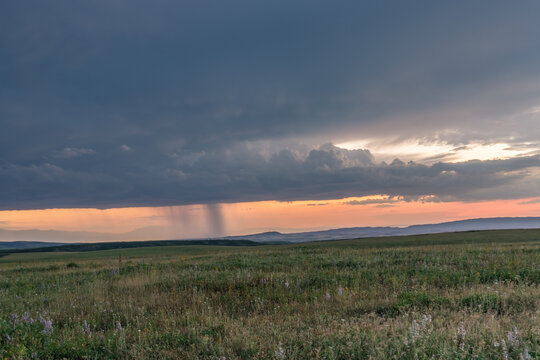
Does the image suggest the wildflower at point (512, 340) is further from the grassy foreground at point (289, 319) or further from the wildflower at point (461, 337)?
the wildflower at point (461, 337)

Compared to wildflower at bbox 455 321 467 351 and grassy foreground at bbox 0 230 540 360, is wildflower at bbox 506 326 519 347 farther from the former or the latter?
wildflower at bbox 455 321 467 351

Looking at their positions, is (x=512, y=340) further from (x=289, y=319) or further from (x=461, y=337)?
(x=289, y=319)

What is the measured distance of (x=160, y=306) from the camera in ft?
28.0

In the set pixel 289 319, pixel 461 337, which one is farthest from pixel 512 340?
pixel 289 319

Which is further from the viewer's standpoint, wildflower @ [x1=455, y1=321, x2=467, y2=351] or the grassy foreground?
the grassy foreground

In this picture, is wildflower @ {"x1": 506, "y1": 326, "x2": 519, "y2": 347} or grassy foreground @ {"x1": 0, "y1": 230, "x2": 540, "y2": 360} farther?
grassy foreground @ {"x1": 0, "y1": 230, "x2": 540, "y2": 360}

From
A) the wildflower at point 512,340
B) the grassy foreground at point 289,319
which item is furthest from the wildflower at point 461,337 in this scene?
the wildflower at point 512,340

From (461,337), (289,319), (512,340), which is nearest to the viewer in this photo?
(512,340)

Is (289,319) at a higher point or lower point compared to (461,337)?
lower

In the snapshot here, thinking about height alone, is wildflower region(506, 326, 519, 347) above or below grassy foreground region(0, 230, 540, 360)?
above

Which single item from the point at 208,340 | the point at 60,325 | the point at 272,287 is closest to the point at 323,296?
the point at 272,287

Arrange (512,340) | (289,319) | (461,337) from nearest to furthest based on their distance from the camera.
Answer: (512,340) → (461,337) → (289,319)

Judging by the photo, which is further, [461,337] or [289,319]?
[289,319]

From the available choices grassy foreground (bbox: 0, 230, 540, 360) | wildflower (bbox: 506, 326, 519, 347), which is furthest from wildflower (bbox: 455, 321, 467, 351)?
wildflower (bbox: 506, 326, 519, 347)
